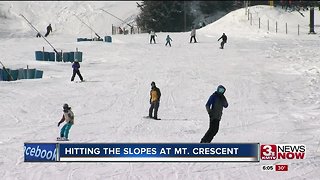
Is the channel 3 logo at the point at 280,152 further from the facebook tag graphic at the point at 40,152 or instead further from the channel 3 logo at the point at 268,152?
the facebook tag graphic at the point at 40,152

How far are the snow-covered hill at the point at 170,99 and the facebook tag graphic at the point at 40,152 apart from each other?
0.79 ft

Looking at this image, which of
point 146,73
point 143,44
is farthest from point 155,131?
point 143,44

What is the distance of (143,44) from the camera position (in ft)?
140

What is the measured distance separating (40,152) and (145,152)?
2.33m

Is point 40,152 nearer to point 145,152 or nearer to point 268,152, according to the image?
point 145,152

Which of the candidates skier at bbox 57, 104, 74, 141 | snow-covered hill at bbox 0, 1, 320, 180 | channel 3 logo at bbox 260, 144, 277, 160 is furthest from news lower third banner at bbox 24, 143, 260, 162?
skier at bbox 57, 104, 74, 141

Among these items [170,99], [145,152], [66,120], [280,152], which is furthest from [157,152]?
[170,99]

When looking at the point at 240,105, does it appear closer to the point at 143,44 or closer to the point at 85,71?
the point at 85,71

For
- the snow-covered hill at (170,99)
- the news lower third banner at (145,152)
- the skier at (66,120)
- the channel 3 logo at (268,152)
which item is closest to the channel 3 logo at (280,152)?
the channel 3 logo at (268,152)

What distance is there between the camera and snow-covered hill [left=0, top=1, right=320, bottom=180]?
1176 centimetres

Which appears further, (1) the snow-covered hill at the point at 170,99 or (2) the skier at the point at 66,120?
(2) the skier at the point at 66,120

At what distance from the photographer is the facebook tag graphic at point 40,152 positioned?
38.7 ft

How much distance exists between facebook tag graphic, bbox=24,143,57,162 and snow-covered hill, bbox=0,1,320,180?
0.24 m

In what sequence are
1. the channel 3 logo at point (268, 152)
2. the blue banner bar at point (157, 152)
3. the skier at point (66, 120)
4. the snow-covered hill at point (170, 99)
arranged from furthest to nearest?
the skier at point (66, 120) < the channel 3 logo at point (268, 152) < the snow-covered hill at point (170, 99) < the blue banner bar at point (157, 152)
